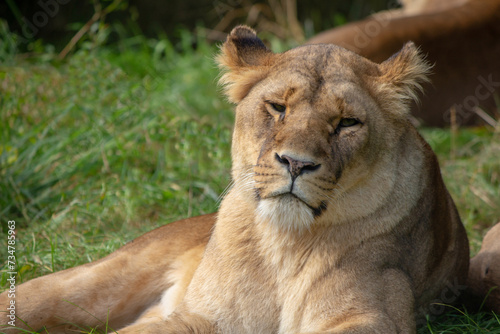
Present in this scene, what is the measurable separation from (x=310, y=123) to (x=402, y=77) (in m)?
0.59

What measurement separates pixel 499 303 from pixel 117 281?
1945 millimetres

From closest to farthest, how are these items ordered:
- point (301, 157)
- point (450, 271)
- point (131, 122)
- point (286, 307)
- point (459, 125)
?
point (301, 157)
point (286, 307)
point (450, 271)
point (131, 122)
point (459, 125)

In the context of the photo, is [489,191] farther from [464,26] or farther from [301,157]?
[301,157]

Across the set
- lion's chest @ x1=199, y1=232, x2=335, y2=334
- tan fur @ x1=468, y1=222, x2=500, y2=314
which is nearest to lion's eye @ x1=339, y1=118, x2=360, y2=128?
lion's chest @ x1=199, y1=232, x2=335, y2=334

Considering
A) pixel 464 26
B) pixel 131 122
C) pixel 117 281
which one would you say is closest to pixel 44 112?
pixel 131 122

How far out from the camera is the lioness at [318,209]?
266 centimetres

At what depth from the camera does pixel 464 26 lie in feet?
23.7

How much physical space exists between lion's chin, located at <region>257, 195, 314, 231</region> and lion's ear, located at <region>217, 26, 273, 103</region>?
63 cm

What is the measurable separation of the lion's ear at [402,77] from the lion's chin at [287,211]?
668 mm

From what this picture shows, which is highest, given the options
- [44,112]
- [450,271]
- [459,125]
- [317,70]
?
[317,70]

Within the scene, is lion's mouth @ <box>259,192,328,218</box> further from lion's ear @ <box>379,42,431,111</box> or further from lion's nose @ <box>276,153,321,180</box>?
lion's ear @ <box>379,42,431,111</box>

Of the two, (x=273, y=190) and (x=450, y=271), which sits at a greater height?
(x=273, y=190)

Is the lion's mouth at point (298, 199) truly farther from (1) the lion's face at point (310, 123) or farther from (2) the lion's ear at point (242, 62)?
(2) the lion's ear at point (242, 62)

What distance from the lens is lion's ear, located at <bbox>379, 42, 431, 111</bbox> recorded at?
296 cm
